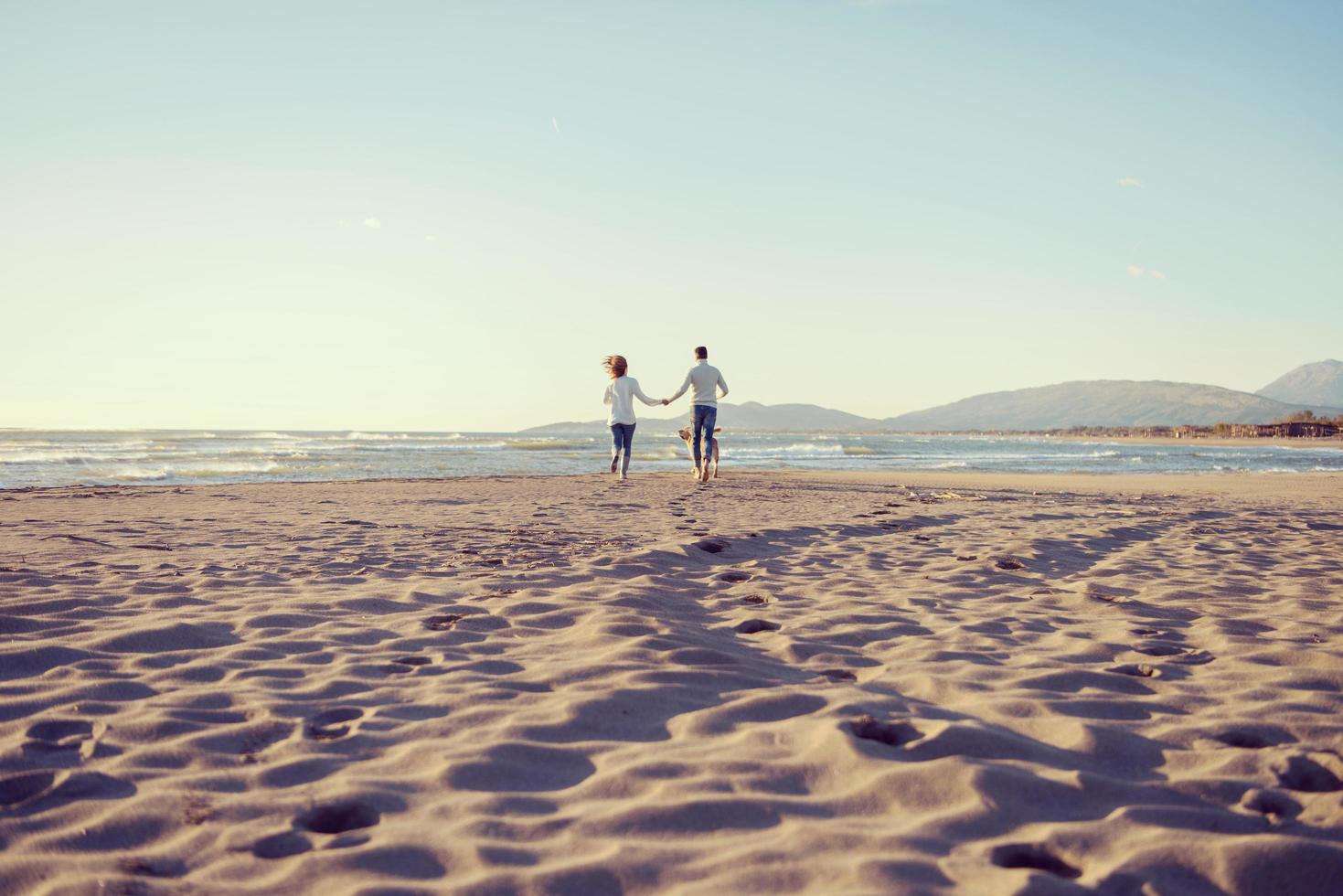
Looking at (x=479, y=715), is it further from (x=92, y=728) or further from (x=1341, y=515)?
(x=1341, y=515)

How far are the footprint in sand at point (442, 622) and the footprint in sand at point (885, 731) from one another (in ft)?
6.79

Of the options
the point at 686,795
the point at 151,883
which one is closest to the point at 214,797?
the point at 151,883

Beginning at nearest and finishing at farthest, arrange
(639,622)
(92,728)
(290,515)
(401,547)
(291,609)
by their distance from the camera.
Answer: (92,728) < (639,622) < (291,609) < (401,547) < (290,515)

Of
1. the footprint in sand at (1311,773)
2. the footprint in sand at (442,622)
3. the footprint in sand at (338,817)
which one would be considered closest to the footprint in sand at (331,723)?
the footprint in sand at (338,817)

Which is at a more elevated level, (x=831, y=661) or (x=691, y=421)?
(x=691, y=421)

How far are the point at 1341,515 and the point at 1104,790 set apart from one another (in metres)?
9.84

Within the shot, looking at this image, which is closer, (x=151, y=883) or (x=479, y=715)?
(x=151, y=883)

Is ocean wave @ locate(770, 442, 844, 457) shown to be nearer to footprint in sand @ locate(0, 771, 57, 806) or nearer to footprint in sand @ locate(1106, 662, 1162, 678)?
footprint in sand @ locate(1106, 662, 1162, 678)

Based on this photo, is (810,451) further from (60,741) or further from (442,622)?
(60,741)

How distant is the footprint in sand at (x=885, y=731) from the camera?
254 cm

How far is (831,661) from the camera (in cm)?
341

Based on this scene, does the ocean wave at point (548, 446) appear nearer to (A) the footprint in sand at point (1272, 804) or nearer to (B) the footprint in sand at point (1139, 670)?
(B) the footprint in sand at point (1139, 670)

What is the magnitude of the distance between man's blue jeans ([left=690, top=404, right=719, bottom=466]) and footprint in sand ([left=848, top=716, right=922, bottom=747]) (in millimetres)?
10074

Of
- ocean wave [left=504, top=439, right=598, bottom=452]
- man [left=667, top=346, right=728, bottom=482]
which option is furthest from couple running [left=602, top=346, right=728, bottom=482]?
ocean wave [left=504, top=439, right=598, bottom=452]
